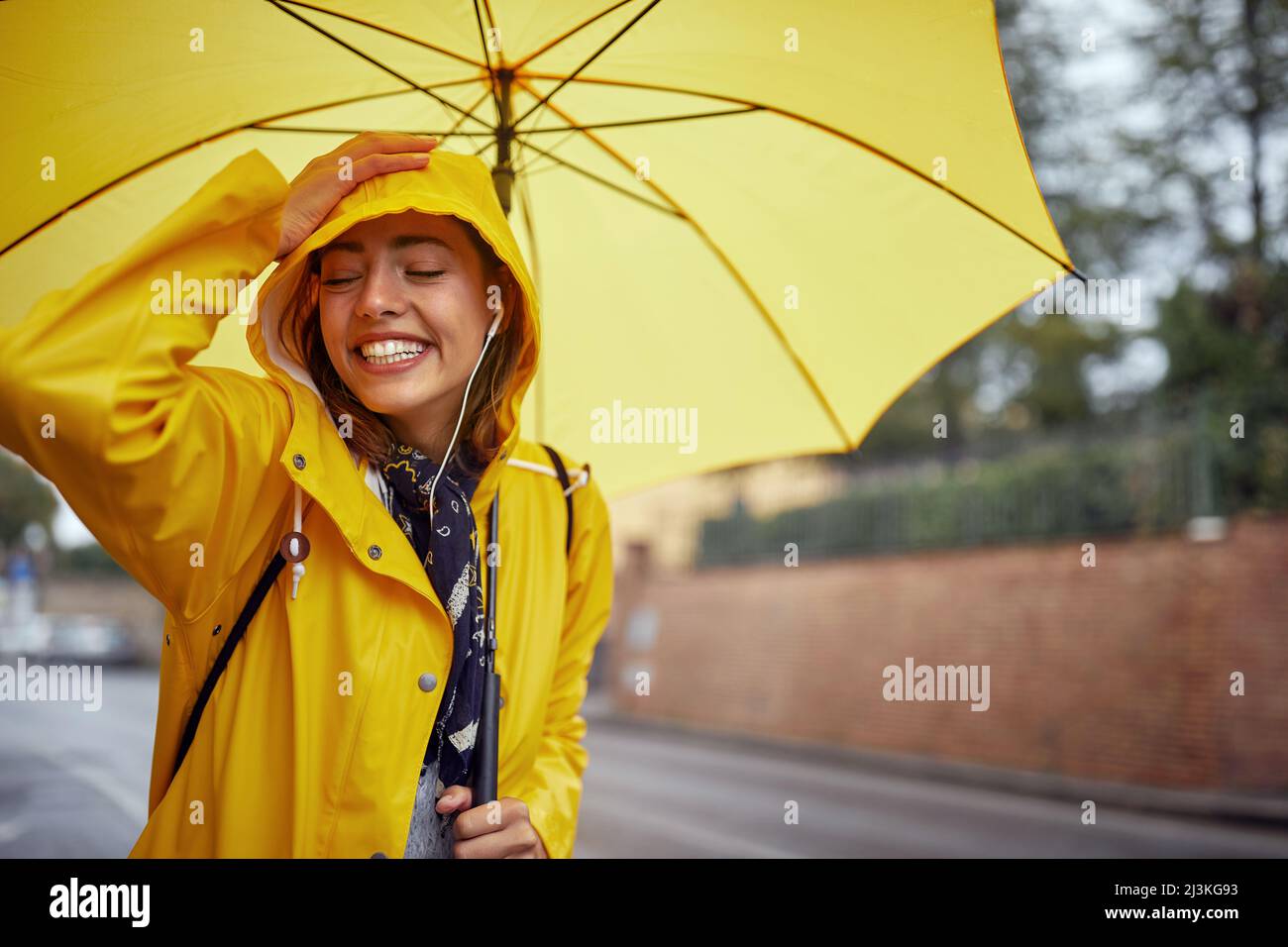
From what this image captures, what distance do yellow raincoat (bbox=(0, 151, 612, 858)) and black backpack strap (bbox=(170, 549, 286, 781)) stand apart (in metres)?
0.02

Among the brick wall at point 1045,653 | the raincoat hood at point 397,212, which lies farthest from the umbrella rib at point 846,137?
the brick wall at point 1045,653

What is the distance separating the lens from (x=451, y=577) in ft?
6.31

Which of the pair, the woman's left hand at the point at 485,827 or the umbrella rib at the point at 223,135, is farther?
the umbrella rib at the point at 223,135

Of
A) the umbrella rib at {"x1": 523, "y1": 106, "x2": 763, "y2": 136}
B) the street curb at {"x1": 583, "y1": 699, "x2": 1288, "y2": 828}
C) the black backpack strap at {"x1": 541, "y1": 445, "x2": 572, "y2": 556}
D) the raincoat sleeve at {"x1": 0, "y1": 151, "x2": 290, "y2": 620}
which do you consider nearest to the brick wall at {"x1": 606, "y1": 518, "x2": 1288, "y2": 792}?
the street curb at {"x1": 583, "y1": 699, "x2": 1288, "y2": 828}

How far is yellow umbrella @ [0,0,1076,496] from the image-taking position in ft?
7.50

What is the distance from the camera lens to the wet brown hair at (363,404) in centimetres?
198

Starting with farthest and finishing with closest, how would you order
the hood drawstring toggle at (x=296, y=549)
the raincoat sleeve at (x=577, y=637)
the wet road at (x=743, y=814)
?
the wet road at (x=743, y=814) → the raincoat sleeve at (x=577, y=637) → the hood drawstring toggle at (x=296, y=549)

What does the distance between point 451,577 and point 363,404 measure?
354 millimetres

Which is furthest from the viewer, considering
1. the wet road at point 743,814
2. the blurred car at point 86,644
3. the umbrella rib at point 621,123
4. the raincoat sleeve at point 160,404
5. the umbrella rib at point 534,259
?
the blurred car at point 86,644

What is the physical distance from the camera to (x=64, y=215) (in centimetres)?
238

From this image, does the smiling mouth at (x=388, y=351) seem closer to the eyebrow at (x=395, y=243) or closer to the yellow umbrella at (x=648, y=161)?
the eyebrow at (x=395, y=243)

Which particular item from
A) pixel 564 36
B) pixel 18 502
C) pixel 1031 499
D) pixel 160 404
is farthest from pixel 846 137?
pixel 18 502

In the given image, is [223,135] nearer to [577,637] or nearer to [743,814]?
[577,637]

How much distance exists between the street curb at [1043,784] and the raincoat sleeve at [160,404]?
10.1m
